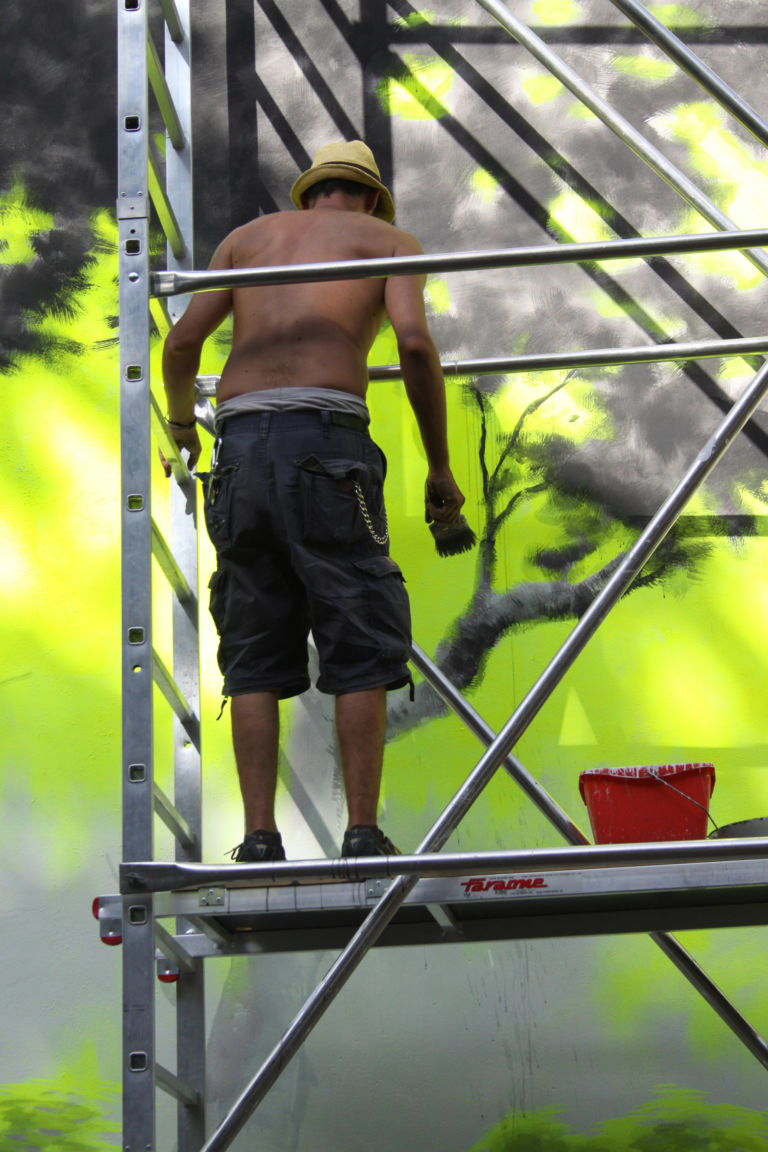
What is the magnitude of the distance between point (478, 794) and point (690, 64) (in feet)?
6.48

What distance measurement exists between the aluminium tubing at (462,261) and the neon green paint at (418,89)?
175 cm

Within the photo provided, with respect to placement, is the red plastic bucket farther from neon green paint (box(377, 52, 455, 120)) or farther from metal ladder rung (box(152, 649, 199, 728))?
neon green paint (box(377, 52, 455, 120))

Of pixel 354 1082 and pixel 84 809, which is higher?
pixel 84 809

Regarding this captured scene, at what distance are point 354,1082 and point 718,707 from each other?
1517 millimetres

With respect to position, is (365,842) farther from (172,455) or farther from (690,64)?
(690,64)

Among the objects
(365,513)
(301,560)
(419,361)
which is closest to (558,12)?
(419,361)

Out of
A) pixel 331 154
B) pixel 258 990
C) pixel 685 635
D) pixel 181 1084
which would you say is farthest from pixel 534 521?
pixel 181 1084

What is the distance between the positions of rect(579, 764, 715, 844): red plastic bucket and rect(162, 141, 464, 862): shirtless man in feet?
1.73

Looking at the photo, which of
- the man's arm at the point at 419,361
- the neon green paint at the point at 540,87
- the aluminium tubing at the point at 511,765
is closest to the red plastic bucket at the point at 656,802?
the aluminium tubing at the point at 511,765

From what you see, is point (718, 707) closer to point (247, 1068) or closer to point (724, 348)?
point (724, 348)

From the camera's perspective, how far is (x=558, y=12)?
426cm

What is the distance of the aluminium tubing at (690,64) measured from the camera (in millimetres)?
3223

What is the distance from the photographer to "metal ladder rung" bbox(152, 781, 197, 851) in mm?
3082

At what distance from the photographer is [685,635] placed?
388 centimetres
